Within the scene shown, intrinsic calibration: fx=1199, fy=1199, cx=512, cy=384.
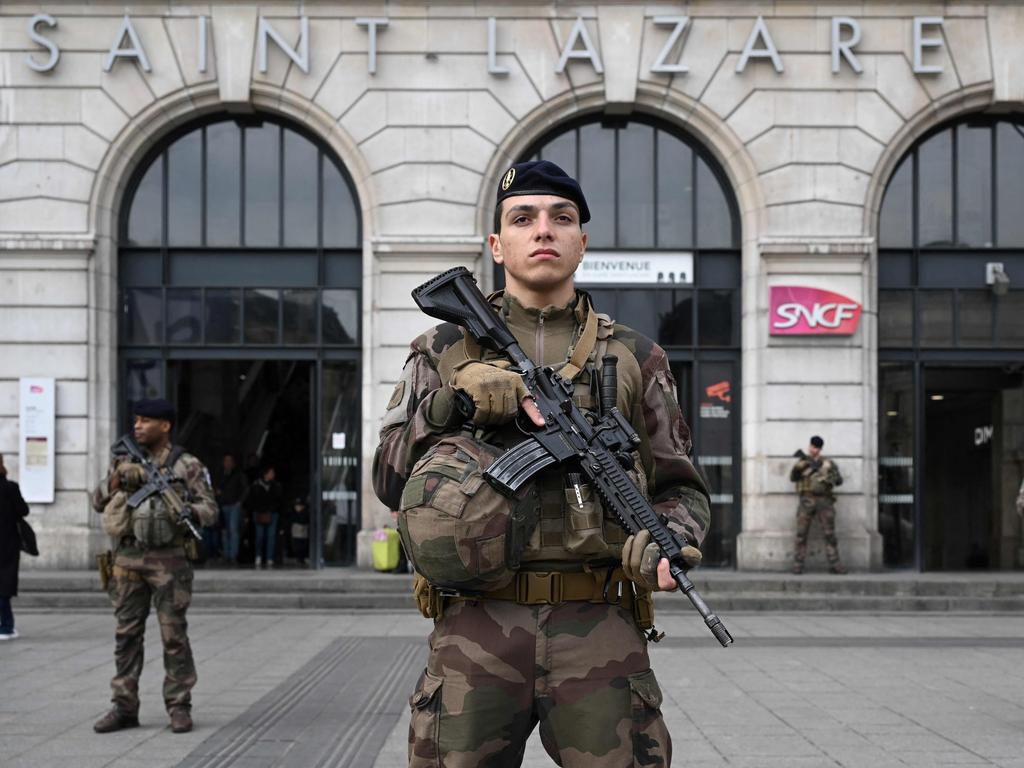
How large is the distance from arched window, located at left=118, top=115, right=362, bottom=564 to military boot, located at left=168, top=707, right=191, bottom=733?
407 inches

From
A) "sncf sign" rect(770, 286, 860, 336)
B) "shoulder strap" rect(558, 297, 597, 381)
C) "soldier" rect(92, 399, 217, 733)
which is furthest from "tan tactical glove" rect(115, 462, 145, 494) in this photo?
"sncf sign" rect(770, 286, 860, 336)

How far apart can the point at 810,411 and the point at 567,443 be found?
14752mm

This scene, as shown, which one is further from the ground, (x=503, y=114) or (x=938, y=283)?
(x=503, y=114)

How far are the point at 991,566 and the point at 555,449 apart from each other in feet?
59.5

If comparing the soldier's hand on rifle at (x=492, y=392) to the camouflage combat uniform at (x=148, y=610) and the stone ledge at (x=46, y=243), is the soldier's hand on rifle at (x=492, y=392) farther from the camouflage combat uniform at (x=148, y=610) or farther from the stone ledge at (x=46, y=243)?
the stone ledge at (x=46, y=243)

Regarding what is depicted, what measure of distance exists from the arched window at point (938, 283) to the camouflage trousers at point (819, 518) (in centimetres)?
138

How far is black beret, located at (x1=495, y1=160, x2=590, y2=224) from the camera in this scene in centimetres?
346

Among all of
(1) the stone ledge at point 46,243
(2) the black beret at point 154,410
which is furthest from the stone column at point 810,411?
(2) the black beret at point 154,410

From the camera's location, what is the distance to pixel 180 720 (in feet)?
25.0

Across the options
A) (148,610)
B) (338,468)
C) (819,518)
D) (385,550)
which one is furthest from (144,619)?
(819,518)

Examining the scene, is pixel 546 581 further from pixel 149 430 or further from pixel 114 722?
pixel 149 430

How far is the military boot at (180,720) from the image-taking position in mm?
7617

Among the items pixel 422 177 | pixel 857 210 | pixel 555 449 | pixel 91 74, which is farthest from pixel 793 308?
pixel 555 449

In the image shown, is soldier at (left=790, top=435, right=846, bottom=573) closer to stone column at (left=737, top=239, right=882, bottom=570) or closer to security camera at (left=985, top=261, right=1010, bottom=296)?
stone column at (left=737, top=239, right=882, bottom=570)
